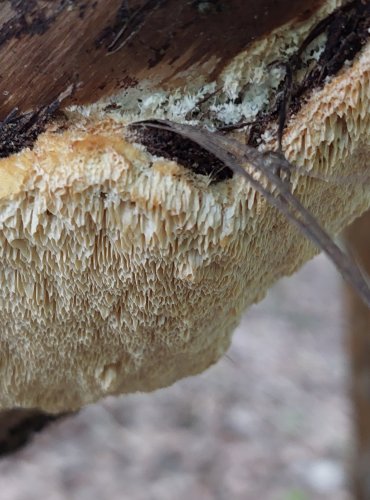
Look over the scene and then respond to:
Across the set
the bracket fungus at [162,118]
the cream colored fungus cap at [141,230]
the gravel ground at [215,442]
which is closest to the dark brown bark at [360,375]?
the gravel ground at [215,442]

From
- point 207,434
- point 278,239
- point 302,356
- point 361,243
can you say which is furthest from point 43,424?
point 302,356

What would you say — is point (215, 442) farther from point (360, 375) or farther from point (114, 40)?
point (114, 40)

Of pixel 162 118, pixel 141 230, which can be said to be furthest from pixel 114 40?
pixel 141 230

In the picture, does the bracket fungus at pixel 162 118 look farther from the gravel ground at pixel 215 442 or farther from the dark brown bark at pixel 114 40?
the gravel ground at pixel 215 442

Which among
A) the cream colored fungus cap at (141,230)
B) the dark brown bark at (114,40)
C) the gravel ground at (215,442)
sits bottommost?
the gravel ground at (215,442)

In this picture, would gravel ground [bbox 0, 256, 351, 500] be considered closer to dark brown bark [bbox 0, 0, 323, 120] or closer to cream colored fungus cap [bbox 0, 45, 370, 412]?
cream colored fungus cap [bbox 0, 45, 370, 412]

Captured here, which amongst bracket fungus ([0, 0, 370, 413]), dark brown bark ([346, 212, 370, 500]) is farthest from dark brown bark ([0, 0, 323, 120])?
dark brown bark ([346, 212, 370, 500])
